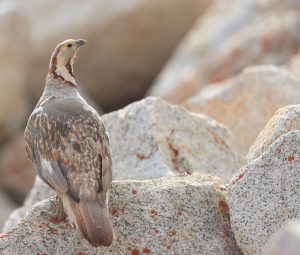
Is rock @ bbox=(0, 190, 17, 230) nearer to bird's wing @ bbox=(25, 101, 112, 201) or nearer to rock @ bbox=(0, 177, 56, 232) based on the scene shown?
rock @ bbox=(0, 177, 56, 232)

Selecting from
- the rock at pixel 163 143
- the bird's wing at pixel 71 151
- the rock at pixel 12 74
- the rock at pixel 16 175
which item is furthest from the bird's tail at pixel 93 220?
the rock at pixel 12 74

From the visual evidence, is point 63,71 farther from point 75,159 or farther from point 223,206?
point 223,206

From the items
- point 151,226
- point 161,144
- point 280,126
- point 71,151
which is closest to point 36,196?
point 161,144

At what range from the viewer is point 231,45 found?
17219 millimetres

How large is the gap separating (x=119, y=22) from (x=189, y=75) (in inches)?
104

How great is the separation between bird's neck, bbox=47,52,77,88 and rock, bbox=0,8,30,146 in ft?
28.2

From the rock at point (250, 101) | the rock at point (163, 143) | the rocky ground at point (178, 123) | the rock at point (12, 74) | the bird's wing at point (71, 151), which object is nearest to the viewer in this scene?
the rocky ground at point (178, 123)

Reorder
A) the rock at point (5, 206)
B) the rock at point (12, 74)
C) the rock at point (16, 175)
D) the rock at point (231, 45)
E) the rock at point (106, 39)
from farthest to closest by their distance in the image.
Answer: the rock at point (106, 39) < the rock at point (12, 74) < the rock at point (16, 175) < the rock at point (231, 45) < the rock at point (5, 206)

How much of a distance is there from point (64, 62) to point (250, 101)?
10.6 ft

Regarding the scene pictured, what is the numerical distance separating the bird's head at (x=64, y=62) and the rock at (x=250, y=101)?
9.10ft

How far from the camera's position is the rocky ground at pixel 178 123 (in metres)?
7.40

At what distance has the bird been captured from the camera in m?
7.40

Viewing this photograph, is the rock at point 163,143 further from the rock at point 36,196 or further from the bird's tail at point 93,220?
the bird's tail at point 93,220

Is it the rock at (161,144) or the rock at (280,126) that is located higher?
the rock at (280,126)
